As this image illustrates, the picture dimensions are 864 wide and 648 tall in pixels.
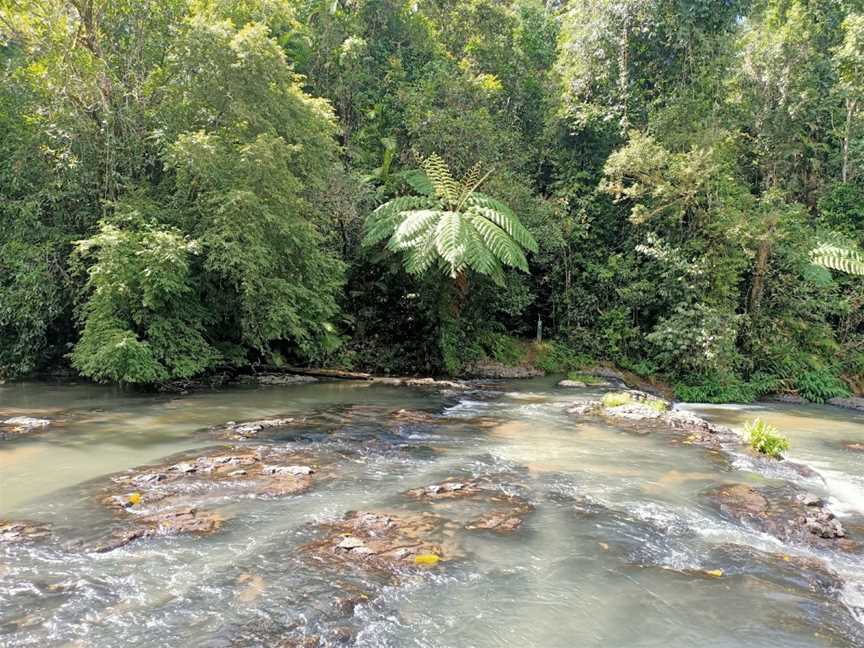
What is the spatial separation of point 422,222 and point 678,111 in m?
7.00

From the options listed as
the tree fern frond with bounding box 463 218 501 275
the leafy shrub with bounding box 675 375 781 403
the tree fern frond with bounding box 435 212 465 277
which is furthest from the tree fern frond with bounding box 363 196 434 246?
the leafy shrub with bounding box 675 375 781 403

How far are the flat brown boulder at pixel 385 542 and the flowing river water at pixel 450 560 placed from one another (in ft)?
0.34

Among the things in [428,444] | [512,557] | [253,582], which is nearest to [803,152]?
[428,444]

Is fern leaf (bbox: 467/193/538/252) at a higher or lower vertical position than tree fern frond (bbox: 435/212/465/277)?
higher

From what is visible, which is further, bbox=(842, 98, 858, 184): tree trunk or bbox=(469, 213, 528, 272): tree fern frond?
bbox=(842, 98, 858, 184): tree trunk

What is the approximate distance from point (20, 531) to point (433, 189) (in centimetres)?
1033

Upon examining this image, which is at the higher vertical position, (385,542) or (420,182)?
(420,182)

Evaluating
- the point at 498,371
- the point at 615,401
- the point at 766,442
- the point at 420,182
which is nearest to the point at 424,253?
the point at 420,182

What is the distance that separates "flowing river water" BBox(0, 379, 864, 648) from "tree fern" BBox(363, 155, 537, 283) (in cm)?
446

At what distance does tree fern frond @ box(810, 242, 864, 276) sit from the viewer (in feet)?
41.8

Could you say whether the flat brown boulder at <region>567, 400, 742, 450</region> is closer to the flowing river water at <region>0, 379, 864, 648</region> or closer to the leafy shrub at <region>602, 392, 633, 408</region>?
the leafy shrub at <region>602, 392, 633, 408</region>

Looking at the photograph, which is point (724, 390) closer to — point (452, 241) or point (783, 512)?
point (452, 241)

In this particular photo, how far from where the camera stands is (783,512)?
4934mm

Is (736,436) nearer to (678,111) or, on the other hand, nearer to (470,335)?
(470,335)
